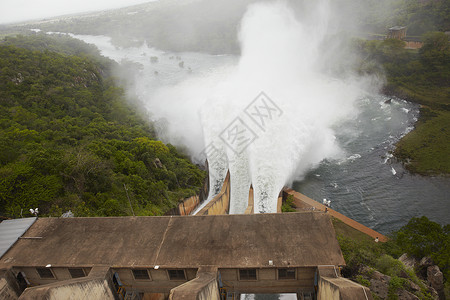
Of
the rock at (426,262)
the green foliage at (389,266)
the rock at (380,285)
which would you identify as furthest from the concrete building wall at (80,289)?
the rock at (426,262)

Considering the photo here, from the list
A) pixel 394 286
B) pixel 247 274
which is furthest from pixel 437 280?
pixel 247 274

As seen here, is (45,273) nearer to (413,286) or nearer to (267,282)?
(267,282)

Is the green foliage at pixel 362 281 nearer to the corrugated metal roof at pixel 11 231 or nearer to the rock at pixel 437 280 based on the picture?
the rock at pixel 437 280

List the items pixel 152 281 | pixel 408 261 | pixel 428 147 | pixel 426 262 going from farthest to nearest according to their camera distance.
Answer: pixel 428 147 → pixel 408 261 → pixel 426 262 → pixel 152 281

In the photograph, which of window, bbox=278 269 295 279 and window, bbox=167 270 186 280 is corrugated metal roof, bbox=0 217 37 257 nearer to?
window, bbox=167 270 186 280

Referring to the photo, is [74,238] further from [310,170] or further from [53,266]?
[310,170]

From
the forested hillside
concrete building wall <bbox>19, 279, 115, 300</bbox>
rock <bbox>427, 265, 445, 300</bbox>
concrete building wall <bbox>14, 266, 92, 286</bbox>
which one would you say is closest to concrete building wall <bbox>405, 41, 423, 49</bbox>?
the forested hillside

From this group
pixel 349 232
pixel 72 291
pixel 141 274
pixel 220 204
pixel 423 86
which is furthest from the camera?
Answer: pixel 423 86
